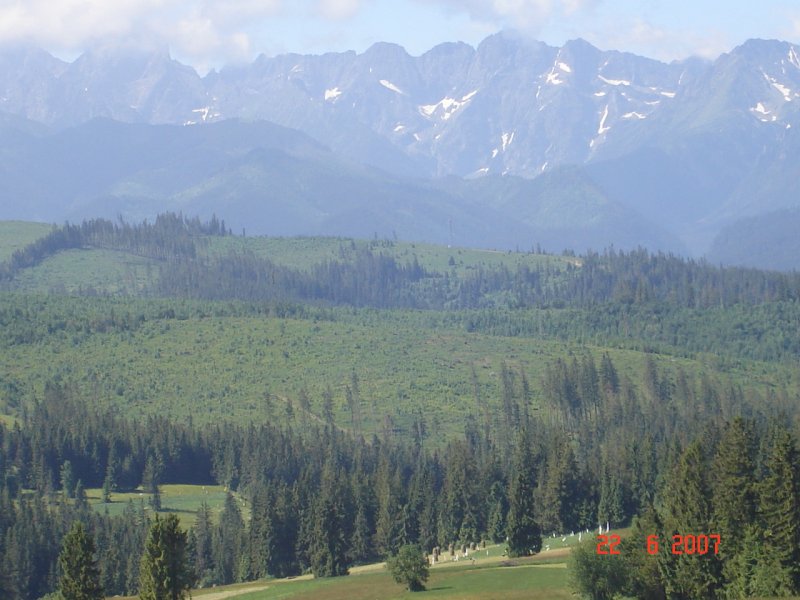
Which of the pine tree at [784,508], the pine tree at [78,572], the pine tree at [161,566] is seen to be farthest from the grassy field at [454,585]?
the pine tree at [78,572]

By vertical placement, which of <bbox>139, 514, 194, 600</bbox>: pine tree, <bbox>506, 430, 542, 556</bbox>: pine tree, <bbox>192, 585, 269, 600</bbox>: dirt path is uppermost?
<bbox>139, 514, 194, 600</bbox>: pine tree

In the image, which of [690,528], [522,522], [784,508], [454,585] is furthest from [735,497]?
[522,522]

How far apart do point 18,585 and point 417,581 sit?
49.4 meters

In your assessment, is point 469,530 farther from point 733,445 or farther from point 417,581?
point 733,445

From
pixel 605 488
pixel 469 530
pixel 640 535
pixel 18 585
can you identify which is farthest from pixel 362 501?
pixel 640 535

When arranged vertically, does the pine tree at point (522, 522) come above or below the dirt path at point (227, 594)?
above

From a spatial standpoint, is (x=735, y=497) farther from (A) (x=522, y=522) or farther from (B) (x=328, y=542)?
(B) (x=328, y=542)

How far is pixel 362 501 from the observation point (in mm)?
161625

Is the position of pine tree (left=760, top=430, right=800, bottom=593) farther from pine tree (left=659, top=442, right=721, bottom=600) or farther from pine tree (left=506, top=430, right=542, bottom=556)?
pine tree (left=506, top=430, right=542, bottom=556)

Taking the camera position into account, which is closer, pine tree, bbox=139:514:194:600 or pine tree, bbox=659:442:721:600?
pine tree, bbox=139:514:194:600
